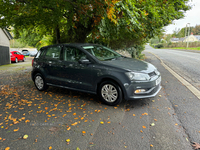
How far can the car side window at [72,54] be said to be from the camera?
529cm

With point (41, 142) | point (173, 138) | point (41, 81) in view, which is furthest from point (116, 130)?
point (41, 81)

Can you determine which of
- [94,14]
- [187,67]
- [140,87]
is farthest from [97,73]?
[187,67]

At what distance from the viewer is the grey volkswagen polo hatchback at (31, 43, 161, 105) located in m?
4.50

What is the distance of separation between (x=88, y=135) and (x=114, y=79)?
5.74 feet

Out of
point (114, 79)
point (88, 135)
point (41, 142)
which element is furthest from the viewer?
point (114, 79)

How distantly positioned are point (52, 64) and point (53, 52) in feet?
1.43

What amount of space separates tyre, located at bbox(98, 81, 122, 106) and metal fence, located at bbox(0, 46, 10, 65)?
20067 millimetres

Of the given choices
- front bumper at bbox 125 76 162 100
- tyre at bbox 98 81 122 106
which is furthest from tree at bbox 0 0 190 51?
front bumper at bbox 125 76 162 100

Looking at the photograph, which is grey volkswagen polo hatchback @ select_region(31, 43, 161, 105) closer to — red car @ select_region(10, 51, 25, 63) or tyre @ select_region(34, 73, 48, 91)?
tyre @ select_region(34, 73, 48, 91)

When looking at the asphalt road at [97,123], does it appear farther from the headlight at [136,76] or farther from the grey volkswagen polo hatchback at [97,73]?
the headlight at [136,76]

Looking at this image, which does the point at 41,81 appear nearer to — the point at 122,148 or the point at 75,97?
the point at 75,97

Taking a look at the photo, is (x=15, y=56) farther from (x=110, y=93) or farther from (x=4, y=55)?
(x=110, y=93)

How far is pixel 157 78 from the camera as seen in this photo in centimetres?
490

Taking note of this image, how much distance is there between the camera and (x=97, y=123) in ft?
12.5
